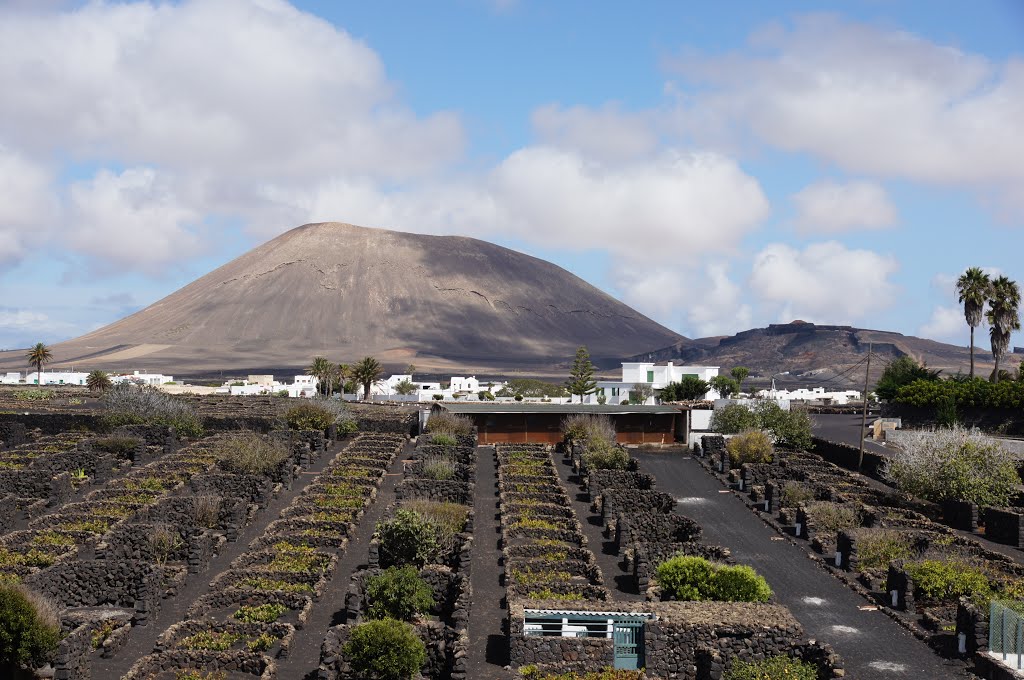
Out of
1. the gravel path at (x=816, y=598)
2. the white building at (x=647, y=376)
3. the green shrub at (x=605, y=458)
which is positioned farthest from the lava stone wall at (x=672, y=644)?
the white building at (x=647, y=376)

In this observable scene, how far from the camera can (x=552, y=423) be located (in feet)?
238

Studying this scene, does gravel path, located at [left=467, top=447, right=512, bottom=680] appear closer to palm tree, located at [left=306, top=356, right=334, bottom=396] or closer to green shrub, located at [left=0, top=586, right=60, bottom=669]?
green shrub, located at [left=0, top=586, right=60, bottom=669]

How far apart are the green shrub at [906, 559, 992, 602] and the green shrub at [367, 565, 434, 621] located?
15.1 metres

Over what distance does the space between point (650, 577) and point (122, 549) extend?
1772cm

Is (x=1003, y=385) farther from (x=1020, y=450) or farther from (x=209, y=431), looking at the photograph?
(x=209, y=431)

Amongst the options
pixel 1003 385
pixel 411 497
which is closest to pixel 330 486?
pixel 411 497

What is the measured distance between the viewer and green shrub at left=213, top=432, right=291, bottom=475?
2024 inches

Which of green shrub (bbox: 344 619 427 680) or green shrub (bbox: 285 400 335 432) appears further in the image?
green shrub (bbox: 285 400 335 432)

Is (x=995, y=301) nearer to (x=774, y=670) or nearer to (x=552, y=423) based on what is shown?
(x=552, y=423)

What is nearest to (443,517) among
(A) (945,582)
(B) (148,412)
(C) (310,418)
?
(A) (945,582)

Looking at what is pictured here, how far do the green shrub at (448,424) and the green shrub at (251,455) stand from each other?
41.9ft

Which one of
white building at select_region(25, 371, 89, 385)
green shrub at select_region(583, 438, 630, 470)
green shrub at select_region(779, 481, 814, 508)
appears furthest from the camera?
white building at select_region(25, 371, 89, 385)

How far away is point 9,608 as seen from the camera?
25531 millimetres

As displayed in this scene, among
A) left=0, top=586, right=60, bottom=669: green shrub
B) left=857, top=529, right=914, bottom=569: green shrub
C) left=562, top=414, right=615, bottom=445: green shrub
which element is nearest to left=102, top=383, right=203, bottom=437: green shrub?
left=562, top=414, right=615, bottom=445: green shrub
